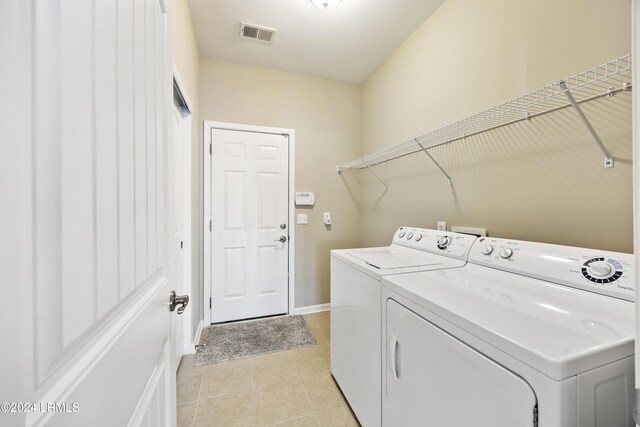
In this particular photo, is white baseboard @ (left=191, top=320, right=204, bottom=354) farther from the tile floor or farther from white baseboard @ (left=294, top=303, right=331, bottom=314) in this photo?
white baseboard @ (left=294, top=303, right=331, bottom=314)

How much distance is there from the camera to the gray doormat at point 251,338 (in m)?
2.15

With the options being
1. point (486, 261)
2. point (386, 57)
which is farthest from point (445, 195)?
point (386, 57)

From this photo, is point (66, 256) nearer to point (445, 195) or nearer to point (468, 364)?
point (468, 364)

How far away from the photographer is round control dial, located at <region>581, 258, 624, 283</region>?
2.74 ft

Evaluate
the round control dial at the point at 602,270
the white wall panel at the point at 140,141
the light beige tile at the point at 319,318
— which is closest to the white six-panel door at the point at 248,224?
the light beige tile at the point at 319,318

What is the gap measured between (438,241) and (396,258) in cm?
28

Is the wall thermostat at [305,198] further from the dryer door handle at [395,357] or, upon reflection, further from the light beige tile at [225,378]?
the dryer door handle at [395,357]

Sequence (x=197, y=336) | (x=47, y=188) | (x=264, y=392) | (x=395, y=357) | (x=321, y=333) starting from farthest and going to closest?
1. (x=321, y=333)
2. (x=197, y=336)
3. (x=264, y=392)
4. (x=395, y=357)
5. (x=47, y=188)

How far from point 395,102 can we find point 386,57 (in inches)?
20.4

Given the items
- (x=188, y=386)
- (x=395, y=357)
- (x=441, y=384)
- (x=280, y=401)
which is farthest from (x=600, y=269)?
(x=188, y=386)

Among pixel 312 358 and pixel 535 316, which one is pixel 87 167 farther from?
pixel 312 358

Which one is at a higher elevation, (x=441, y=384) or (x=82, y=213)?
(x=82, y=213)

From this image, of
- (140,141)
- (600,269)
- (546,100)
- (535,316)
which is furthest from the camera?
(546,100)

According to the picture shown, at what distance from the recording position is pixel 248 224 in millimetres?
2752
